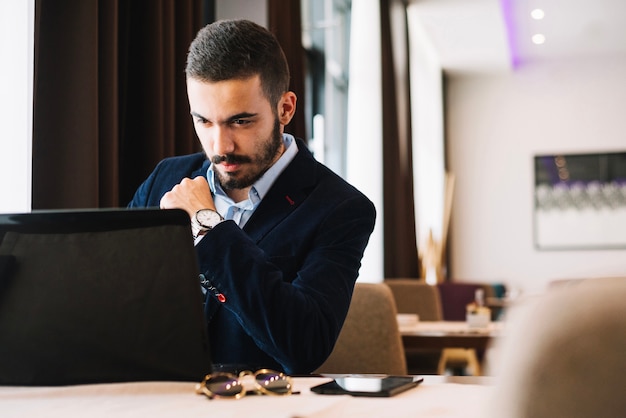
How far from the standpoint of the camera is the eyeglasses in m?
1.12

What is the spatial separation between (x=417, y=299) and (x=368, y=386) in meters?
3.21

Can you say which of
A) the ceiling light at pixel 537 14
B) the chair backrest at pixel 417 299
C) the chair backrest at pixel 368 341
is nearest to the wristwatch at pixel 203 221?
the chair backrest at pixel 368 341

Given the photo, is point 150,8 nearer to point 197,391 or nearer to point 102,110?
point 102,110

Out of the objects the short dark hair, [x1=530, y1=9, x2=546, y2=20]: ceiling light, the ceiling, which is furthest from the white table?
[x1=530, y1=9, x2=546, y2=20]: ceiling light

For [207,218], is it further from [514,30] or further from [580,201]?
[580,201]

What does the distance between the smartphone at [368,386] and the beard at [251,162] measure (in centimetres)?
54

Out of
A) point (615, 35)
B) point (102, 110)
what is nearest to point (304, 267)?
point (102, 110)

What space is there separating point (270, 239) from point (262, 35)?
43 cm

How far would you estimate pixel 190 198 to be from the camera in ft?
4.86

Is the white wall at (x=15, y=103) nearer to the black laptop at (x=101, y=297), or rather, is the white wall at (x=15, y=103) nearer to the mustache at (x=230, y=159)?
the mustache at (x=230, y=159)

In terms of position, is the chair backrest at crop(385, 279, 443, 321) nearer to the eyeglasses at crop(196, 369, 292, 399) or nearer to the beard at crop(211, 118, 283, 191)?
the beard at crop(211, 118, 283, 191)

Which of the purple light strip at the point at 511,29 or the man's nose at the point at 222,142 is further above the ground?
the purple light strip at the point at 511,29

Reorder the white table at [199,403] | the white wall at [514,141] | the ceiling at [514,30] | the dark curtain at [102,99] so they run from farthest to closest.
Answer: the white wall at [514,141], the ceiling at [514,30], the dark curtain at [102,99], the white table at [199,403]

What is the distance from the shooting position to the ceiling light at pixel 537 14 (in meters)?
7.69
